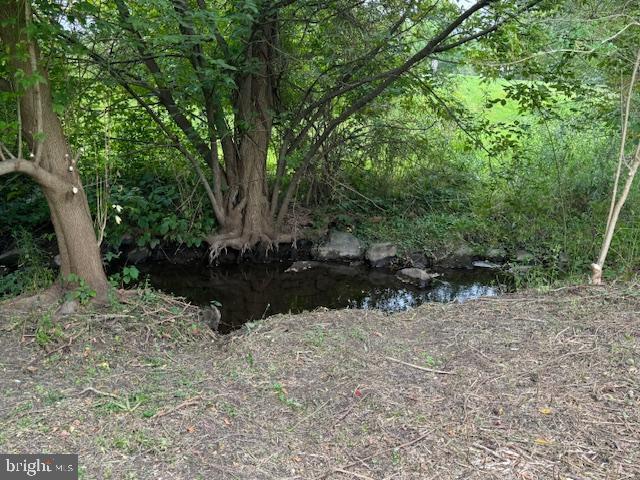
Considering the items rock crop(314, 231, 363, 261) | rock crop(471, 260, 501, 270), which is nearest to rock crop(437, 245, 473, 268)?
rock crop(471, 260, 501, 270)

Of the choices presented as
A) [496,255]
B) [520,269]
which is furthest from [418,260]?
[520,269]

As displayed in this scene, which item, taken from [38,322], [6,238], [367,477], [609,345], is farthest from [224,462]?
[6,238]

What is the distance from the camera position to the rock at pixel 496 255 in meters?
8.42

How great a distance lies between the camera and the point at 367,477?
8.30ft

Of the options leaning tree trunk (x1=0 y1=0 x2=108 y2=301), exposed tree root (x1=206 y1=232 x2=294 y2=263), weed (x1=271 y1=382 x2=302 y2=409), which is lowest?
weed (x1=271 y1=382 x2=302 y2=409)

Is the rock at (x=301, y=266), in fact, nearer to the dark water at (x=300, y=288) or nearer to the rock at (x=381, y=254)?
the dark water at (x=300, y=288)

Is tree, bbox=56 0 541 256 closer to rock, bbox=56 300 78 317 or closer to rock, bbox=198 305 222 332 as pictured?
rock, bbox=56 300 78 317

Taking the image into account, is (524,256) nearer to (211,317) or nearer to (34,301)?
(211,317)

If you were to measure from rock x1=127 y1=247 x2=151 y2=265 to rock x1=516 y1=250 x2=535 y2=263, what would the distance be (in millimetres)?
5377

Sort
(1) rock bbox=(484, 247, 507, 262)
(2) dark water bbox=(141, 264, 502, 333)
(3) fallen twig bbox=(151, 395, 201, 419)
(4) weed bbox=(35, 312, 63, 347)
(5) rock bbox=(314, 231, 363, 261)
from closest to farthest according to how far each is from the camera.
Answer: (3) fallen twig bbox=(151, 395, 201, 419) < (4) weed bbox=(35, 312, 63, 347) < (2) dark water bbox=(141, 264, 502, 333) < (1) rock bbox=(484, 247, 507, 262) < (5) rock bbox=(314, 231, 363, 261)

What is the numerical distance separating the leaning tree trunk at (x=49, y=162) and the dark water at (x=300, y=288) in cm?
221

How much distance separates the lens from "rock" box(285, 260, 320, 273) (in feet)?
27.3

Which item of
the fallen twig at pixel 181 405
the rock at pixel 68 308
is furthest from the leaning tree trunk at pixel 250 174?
the fallen twig at pixel 181 405

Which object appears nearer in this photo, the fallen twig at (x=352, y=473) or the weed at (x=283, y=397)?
the fallen twig at (x=352, y=473)
